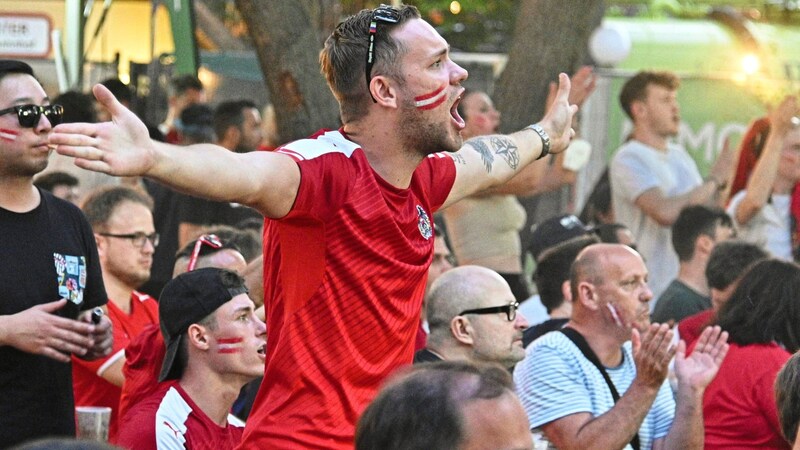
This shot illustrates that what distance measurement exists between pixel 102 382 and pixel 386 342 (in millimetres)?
2446

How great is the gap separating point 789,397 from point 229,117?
6705 millimetres

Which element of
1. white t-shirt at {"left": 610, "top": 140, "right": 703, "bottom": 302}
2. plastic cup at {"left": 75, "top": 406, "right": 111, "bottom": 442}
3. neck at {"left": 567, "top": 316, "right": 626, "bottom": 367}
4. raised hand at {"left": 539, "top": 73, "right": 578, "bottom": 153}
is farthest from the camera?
white t-shirt at {"left": 610, "top": 140, "right": 703, "bottom": 302}

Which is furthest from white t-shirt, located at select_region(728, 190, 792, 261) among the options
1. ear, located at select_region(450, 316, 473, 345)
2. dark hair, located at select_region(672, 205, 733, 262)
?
ear, located at select_region(450, 316, 473, 345)

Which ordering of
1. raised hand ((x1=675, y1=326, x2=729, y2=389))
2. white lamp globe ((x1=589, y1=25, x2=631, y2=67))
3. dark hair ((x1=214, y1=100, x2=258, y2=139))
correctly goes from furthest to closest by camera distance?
white lamp globe ((x1=589, y1=25, x2=631, y2=67)), dark hair ((x1=214, y1=100, x2=258, y2=139)), raised hand ((x1=675, y1=326, x2=729, y2=389))

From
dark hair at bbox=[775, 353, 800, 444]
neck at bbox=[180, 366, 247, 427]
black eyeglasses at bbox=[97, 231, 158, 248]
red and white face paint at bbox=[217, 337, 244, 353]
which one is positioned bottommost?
black eyeglasses at bbox=[97, 231, 158, 248]

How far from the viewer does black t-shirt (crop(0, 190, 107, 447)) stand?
479 cm

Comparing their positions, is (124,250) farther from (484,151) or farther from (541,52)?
(541,52)

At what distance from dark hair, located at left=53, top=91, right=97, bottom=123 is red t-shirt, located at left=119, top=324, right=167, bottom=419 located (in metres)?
4.54

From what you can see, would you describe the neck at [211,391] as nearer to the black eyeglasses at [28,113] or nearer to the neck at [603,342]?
the black eyeglasses at [28,113]

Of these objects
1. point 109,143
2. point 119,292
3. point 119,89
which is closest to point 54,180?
point 119,292

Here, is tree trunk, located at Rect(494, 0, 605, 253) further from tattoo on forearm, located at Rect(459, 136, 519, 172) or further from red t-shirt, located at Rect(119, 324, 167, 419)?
tattoo on forearm, located at Rect(459, 136, 519, 172)

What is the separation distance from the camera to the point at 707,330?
585 cm

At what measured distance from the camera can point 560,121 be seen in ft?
17.3

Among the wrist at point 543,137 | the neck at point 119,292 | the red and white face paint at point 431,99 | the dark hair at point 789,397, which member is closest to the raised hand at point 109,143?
the red and white face paint at point 431,99
